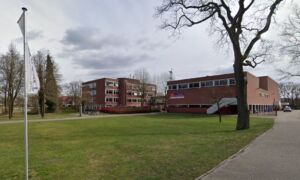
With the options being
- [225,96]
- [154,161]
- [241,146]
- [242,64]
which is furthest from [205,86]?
[154,161]

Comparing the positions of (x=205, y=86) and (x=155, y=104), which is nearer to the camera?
(x=205, y=86)

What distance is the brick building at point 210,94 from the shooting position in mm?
54372

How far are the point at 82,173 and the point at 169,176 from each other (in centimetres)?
237

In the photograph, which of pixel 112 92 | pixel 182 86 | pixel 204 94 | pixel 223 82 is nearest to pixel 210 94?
pixel 204 94

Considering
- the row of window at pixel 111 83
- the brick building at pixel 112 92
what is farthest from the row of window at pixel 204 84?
the row of window at pixel 111 83

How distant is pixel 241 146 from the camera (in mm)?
11992

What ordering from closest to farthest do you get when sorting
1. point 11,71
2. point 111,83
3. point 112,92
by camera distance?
1. point 11,71
2. point 111,83
3. point 112,92

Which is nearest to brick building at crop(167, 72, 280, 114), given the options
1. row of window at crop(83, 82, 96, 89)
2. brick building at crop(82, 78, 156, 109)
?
brick building at crop(82, 78, 156, 109)

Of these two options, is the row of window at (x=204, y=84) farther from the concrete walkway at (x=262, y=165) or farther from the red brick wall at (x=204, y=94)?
the concrete walkway at (x=262, y=165)

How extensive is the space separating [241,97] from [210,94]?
36284 millimetres

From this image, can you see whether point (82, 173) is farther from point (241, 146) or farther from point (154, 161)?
point (241, 146)

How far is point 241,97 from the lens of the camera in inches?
805

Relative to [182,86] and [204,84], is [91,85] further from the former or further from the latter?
[204,84]

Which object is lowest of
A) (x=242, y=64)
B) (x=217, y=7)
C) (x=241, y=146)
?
(x=241, y=146)
